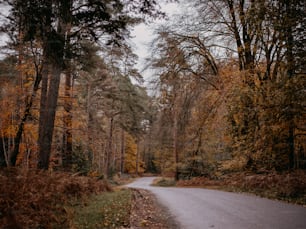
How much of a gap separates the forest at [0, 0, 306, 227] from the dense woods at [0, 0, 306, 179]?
0.04m

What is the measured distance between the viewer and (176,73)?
1445 centimetres

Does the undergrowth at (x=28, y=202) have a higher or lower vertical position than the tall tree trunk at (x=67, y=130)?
lower

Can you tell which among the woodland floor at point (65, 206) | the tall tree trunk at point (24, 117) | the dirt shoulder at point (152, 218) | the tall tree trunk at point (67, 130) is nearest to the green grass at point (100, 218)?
the woodland floor at point (65, 206)

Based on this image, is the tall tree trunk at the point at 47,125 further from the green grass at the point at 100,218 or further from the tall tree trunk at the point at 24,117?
the green grass at the point at 100,218

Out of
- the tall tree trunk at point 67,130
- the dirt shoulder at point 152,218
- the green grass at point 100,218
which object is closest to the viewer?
the green grass at point 100,218

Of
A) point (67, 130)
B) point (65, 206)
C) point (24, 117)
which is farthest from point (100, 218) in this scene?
point (67, 130)

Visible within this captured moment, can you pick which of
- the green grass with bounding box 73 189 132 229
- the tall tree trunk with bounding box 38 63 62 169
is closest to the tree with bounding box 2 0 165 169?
the tall tree trunk with bounding box 38 63 62 169

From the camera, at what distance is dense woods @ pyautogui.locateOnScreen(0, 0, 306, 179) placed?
259 inches

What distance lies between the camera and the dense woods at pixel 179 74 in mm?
6586

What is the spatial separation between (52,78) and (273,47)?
32.9 ft

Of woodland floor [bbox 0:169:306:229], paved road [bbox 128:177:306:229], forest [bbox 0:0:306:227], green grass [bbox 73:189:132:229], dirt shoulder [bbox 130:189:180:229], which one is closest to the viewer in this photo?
woodland floor [bbox 0:169:306:229]

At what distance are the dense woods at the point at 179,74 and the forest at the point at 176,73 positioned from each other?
1.7 inches

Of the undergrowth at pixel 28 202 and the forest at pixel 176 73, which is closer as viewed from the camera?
the undergrowth at pixel 28 202

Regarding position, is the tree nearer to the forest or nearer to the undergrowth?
the forest
